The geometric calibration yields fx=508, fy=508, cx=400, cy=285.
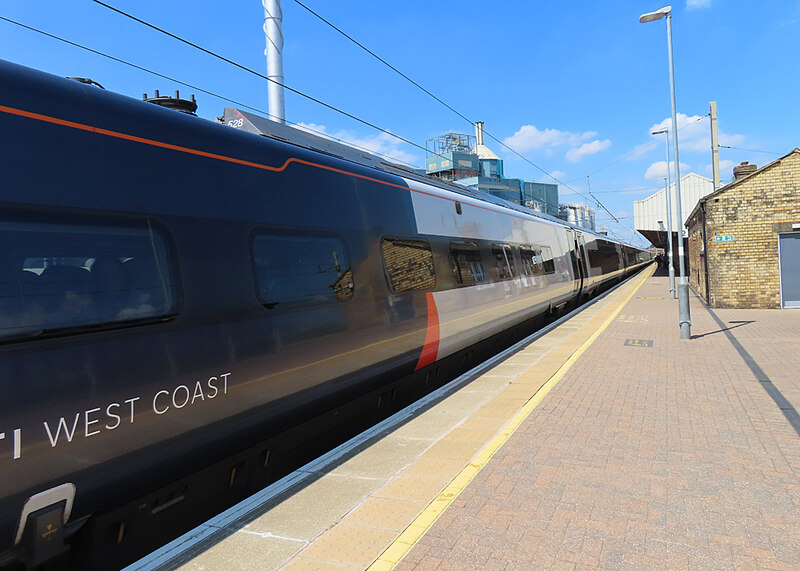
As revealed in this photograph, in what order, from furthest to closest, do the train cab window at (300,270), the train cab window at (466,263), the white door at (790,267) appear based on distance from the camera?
the white door at (790,267) < the train cab window at (466,263) < the train cab window at (300,270)

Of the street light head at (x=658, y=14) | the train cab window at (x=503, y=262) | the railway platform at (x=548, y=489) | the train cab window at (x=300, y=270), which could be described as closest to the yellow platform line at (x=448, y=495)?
the railway platform at (x=548, y=489)

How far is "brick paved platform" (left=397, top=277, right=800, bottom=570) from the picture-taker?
2756mm

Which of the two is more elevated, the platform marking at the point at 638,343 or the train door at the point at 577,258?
the train door at the point at 577,258

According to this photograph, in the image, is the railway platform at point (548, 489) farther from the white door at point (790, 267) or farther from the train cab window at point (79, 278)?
the white door at point (790, 267)

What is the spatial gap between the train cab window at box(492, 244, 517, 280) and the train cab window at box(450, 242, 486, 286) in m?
0.82

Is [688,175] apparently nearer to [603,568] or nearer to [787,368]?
[787,368]

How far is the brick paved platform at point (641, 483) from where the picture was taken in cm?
276

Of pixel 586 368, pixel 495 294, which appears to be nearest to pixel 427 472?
pixel 586 368

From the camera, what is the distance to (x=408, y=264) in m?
5.92

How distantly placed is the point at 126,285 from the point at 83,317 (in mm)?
320

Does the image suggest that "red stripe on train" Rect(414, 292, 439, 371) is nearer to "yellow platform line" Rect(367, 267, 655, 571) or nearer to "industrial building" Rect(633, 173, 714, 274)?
"yellow platform line" Rect(367, 267, 655, 571)

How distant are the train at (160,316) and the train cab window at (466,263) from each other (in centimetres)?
210

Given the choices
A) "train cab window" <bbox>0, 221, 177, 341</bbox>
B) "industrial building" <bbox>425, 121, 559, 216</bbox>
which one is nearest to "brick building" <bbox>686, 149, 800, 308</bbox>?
"train cab window" <bbox>0, 221, 177, 341</bbox>

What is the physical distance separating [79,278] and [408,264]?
12.2 ft
